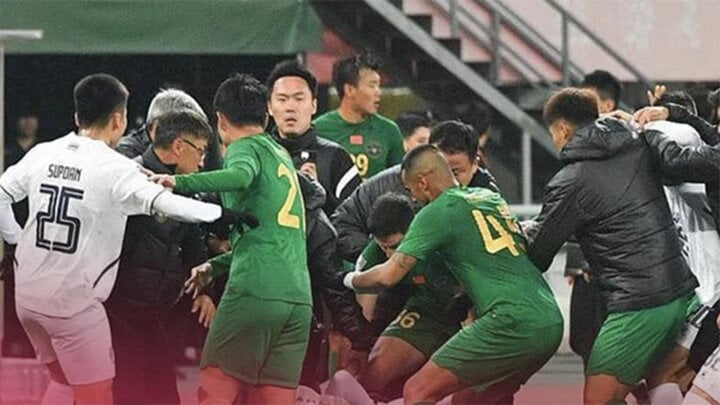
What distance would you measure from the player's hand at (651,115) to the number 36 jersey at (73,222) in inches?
105

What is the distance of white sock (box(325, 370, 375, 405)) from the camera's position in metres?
11.7

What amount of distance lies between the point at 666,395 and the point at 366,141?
3.39 metres

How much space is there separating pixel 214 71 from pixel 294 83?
25.6ft

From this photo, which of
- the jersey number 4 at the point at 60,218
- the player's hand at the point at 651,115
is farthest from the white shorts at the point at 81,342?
the player's hand at the point at 651,115

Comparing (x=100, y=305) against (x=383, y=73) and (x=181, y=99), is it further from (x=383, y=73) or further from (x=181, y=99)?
(x=383, y=73)

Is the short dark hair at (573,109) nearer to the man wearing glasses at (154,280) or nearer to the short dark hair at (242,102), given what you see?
the short dark hair at (242,102)

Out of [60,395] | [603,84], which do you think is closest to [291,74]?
[60,395]

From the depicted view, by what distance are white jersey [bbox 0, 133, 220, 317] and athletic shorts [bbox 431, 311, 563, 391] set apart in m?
1.68

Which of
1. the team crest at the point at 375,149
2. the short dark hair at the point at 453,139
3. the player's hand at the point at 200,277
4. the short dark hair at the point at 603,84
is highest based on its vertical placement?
the short dark hair at the point at 603,84

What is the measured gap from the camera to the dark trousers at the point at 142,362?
11250 mm

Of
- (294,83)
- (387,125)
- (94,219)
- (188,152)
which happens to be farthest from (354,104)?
(94,219)

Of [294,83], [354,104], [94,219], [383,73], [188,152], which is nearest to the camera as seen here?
[94,219]

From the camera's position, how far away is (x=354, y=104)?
13.9 metres

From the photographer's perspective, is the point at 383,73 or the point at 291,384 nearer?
the point at 291,384
